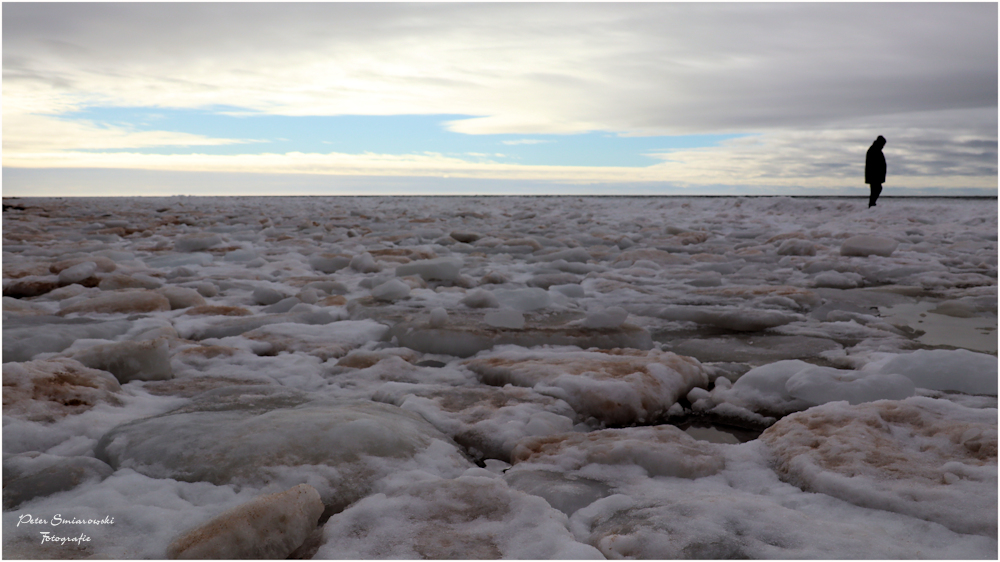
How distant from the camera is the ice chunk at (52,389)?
168 cm

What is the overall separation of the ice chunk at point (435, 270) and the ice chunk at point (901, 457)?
290cm

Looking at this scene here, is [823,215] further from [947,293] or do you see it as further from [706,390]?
[706,390]

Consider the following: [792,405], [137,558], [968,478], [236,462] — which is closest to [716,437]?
[792,405]

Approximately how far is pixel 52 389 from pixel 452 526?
1343 mm

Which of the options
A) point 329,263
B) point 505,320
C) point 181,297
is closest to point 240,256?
point 329,263

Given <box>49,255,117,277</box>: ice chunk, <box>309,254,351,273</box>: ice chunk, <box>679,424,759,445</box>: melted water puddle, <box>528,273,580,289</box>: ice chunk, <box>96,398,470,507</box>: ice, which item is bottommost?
<box>679,424,759,445</box>: melted water puddle

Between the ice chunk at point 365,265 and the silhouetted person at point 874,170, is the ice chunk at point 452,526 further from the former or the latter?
the silhouetted person at point 874,170

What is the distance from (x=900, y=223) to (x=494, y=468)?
31.5 feet

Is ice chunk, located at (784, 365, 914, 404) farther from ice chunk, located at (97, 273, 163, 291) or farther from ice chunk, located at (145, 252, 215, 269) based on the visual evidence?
ice chunk, located at (145, 252, 215, 269)

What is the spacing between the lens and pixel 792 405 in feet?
6.31

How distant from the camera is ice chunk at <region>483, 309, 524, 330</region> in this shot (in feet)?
9.46

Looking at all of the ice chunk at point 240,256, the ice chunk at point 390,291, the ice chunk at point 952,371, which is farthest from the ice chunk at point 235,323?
the ice chunk at point 952,371

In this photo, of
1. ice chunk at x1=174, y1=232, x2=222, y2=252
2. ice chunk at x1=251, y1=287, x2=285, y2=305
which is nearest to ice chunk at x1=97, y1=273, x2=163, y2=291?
ice chunk at x1=251, y1=287, x2=285, y2=305

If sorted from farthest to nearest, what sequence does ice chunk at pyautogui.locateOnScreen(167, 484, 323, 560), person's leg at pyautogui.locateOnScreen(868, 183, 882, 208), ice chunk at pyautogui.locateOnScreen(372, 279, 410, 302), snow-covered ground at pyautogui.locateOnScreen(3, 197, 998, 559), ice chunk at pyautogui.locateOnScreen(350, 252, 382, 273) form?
person's leg at pyautogui.locateOnScreen(868, 183, 882, 208)
ice chunk at pyautogui.locateOnScreen(350, 252, 382, 273)
ice chunk at pyautogui.locateOnScreen(372, 279, 410, 302)
snow-covered ground at pyautogui.locateOnScreen(3, 197, 998, 559)
ice chunk at pyautogui.locateOnScreen(167, 484, 323, 560)
